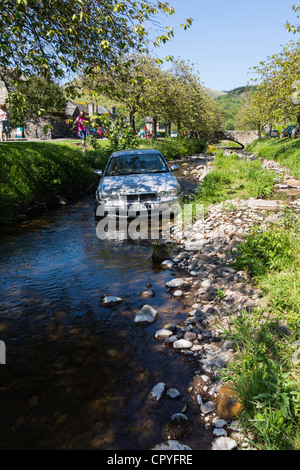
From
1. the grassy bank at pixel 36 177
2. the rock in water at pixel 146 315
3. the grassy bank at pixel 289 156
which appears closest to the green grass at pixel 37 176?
the grassy bank at pixel 36 177

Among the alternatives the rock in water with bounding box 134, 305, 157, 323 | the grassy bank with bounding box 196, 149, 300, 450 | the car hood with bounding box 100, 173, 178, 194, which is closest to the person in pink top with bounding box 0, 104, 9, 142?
the car hood with bounding box 100, 173, 178, 194

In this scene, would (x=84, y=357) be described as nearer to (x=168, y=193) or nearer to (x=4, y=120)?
(x=168, y=193)

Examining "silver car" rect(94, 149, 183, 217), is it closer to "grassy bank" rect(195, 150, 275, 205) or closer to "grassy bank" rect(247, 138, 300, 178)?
"grassy bank" rect(195, 150, 275, 205)

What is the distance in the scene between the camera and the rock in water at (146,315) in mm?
3893

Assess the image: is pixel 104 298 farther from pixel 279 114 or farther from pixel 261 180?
pixel 279 114

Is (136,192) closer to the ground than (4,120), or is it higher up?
closer to the ground

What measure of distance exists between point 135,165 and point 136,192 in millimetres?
1544

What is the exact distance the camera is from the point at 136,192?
716cm

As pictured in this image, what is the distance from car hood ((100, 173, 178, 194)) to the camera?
7281 mm

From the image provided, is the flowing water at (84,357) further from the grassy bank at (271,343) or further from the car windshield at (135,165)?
the car windshield at (135,165)

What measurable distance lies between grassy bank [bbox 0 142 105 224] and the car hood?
2794 mm

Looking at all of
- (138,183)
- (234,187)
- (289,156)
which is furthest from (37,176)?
(289,156)

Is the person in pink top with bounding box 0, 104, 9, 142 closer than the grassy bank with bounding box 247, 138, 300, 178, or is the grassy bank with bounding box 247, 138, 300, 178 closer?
the grassy bank with bounding box 247, 138, 300, 178
